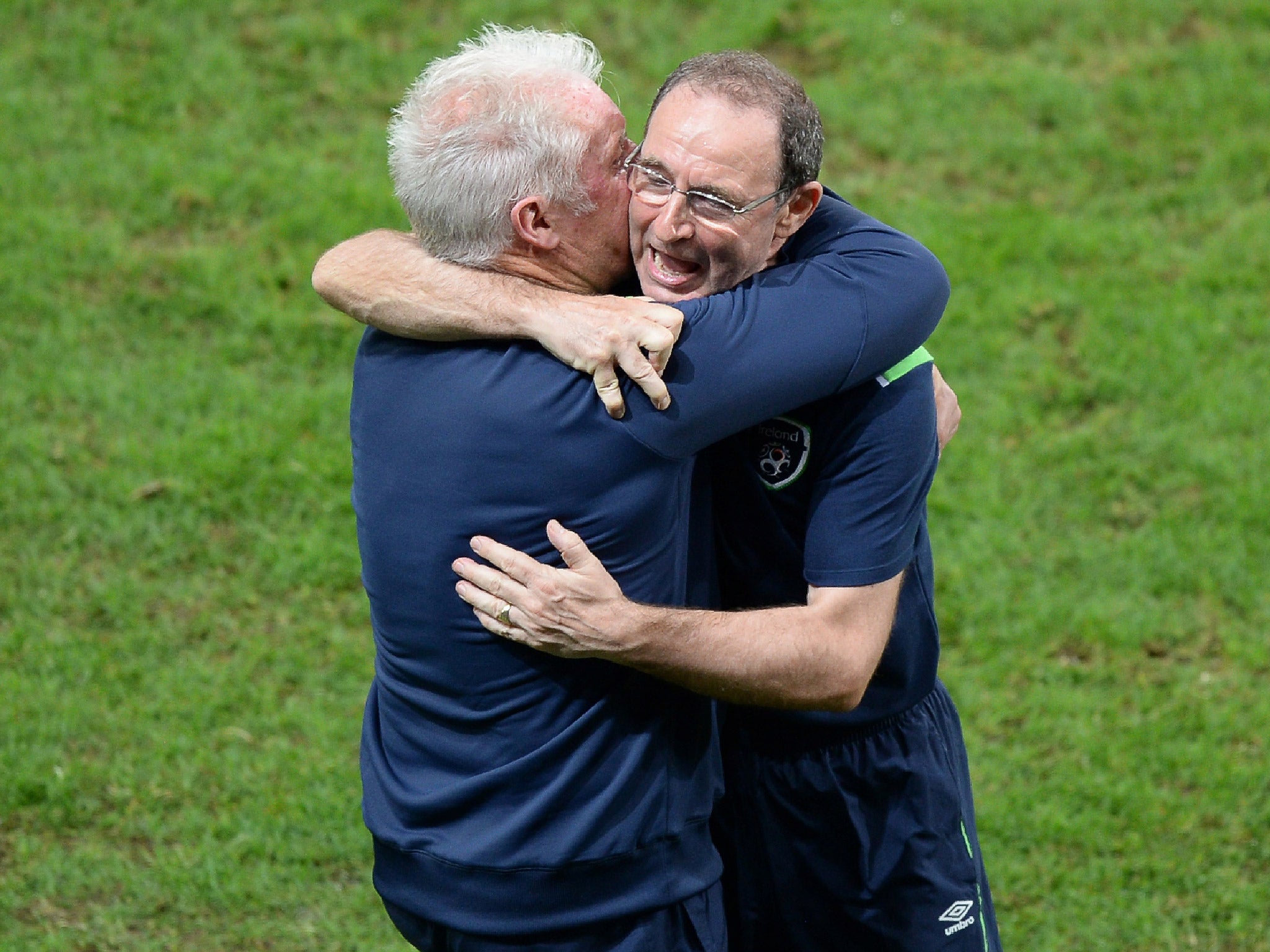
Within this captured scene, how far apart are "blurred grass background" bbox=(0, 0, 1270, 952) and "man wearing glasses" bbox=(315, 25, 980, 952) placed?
5.84 feet

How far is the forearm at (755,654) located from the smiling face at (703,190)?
0.67 metres

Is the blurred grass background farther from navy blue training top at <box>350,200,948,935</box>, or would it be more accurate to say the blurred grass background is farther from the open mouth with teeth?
the open mouth with teeth

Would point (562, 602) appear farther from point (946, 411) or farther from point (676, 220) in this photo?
point (946, 411)

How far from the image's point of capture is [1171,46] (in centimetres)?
888

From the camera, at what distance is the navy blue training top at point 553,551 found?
279cm

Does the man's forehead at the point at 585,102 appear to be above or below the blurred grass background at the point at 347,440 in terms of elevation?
above

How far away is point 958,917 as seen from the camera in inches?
137

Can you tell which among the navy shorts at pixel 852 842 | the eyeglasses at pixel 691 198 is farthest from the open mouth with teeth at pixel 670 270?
the navy shorts at pixel 852 842

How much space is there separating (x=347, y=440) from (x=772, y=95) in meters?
3.94

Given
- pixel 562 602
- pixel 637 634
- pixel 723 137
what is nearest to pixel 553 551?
pixel 562 602

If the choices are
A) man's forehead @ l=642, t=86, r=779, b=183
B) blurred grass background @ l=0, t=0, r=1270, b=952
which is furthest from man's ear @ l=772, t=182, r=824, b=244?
blurred grass background @ l=0, t=0, r=1270, b=952

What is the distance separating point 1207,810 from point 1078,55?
17.5 ft

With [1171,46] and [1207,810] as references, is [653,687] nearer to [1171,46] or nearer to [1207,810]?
[1207,810]

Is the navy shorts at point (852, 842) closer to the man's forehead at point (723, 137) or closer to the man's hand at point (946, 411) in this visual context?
the man's hand at point (946, 411)
